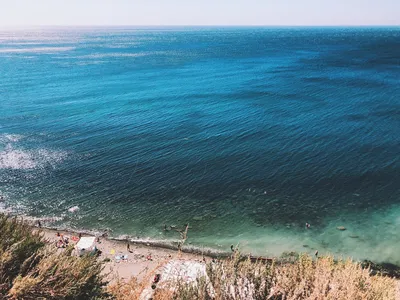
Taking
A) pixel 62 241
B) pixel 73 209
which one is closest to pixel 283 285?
pixel 62 241

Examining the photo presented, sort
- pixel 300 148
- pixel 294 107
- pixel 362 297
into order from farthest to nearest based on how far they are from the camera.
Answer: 1. pixel 294 107
2. pixel 300 148
3. pixel 362 297

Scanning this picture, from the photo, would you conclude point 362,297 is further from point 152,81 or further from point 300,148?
point 152,81

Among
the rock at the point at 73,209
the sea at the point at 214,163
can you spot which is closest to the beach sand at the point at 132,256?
the sea at the point at 214,163

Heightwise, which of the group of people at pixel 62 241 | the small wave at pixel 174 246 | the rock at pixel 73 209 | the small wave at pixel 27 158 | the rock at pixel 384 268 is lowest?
the rock at pixel 384 268

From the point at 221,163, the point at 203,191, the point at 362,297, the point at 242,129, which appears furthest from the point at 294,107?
the point at 362,297

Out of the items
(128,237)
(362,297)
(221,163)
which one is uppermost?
(362,297)

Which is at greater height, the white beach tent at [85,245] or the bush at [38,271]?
the bush at [38,271]

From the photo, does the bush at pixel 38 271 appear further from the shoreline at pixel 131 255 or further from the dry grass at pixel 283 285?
the shoreline at pixel 131 255
